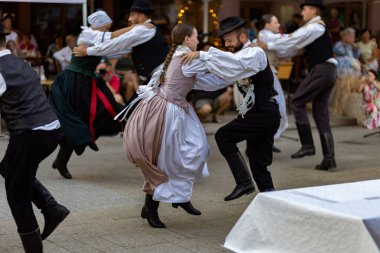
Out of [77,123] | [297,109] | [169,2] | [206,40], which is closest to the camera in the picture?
[77,123]

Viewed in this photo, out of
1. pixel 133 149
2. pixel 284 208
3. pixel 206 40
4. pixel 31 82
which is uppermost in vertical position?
pixel 31 82

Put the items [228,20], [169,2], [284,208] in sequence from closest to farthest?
1. [284,208]
2. [228,20]
3. [169,2]

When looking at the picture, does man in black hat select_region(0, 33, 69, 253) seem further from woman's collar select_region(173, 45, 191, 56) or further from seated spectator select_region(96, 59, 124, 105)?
seated spectator select_region(96, 59, 124, 105)

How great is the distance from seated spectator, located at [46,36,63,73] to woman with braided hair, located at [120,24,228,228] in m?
7.75

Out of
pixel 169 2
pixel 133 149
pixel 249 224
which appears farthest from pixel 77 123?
pixel 169 2

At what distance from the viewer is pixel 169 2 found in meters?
16.5

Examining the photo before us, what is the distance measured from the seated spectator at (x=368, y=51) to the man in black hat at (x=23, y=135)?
10.2 metres

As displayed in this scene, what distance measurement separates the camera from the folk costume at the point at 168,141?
620cm

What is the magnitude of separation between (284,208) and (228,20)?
2845mm

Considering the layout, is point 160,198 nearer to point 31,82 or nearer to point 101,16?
point 31,82

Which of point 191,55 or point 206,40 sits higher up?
point 191,55

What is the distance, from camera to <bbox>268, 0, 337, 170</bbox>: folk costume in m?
9.00

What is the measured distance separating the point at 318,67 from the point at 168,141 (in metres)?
3.38

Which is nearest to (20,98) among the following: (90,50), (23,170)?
(23,170)
